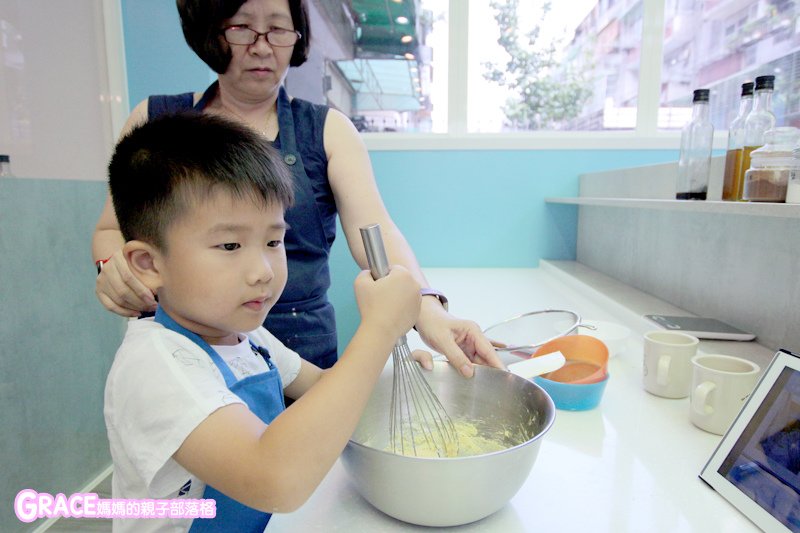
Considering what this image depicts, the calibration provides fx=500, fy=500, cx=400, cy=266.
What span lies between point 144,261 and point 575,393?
26.6 inches

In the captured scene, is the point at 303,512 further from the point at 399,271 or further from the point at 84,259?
the point at 84,259

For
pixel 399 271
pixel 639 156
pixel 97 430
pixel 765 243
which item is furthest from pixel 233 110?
pixel 639 156

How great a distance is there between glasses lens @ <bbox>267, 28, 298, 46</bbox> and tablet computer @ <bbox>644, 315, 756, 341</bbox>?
3.42ft

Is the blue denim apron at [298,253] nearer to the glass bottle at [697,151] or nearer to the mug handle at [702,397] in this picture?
the mug handle at [702,397]

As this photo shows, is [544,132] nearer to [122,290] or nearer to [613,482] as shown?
[613,482]

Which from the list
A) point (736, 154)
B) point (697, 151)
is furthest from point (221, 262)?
point (697, 151)

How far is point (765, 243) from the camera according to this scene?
1.07 meters

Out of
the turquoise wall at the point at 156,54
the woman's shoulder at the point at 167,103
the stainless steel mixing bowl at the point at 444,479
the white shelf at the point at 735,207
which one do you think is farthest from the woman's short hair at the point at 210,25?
the turquoise wall at the point at 156,54

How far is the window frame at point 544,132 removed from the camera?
235 centimetres

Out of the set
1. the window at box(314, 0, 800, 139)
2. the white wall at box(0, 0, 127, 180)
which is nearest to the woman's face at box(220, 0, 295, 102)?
the white wall at box(0, 0, 127, 180)

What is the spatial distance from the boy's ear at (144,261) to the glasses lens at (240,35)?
0.48 meters

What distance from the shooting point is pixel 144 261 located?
60cm

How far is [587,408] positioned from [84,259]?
72.5 inches

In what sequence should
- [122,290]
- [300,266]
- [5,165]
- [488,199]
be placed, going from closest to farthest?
[122,290]
[300,266]
[5,165]
[488,199]
